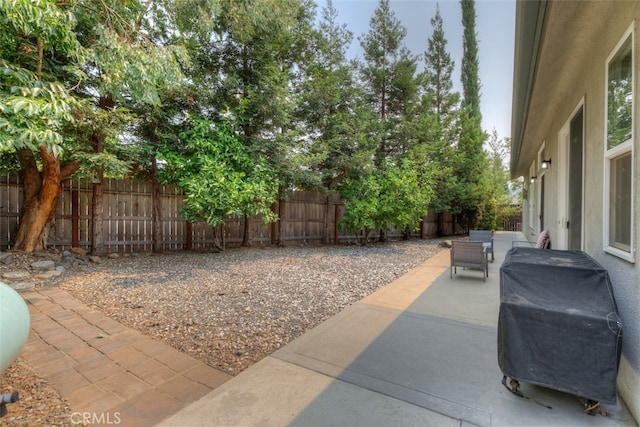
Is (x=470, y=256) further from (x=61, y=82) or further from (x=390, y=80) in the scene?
(x=390, y=80)

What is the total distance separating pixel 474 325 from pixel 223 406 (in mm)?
2876

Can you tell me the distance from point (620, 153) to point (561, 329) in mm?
1553

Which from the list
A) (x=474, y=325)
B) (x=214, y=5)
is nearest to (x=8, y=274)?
(x=214, y=5)

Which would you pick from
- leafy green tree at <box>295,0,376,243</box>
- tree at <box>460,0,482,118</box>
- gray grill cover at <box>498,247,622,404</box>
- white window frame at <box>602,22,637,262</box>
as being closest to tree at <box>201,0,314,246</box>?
leafy green tree at <box>295,0,376,243</box>

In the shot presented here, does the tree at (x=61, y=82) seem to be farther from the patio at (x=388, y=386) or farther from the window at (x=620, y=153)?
the window at (x=620, y=153)

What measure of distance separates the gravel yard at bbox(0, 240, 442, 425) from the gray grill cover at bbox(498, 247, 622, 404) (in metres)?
2.10

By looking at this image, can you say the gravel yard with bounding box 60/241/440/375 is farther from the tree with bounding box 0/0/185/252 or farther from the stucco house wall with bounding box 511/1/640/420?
the stucco house wall with bounding box 511/1/640/420

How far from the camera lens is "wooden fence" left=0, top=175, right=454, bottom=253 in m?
6.41

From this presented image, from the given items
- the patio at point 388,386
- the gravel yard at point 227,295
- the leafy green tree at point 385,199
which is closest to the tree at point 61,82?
the gravel yard at point 227,295

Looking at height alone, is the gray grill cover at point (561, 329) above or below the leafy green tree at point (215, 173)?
below

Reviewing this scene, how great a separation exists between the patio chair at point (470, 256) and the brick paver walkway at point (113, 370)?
4.93 metres

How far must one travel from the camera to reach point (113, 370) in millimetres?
2496

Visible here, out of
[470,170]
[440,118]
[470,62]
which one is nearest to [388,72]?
[440,118]

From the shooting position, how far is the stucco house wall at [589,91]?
205 cm
